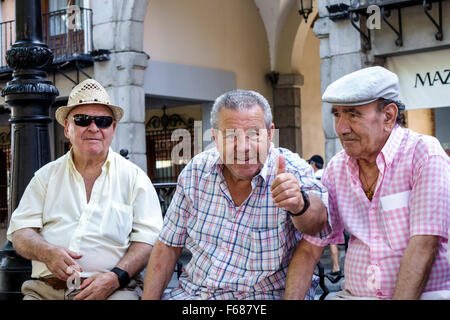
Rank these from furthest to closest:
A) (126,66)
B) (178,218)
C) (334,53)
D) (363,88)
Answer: (126,66)
(334,53)
(178,218)
(363,88)

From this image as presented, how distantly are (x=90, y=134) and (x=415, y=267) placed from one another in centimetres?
191

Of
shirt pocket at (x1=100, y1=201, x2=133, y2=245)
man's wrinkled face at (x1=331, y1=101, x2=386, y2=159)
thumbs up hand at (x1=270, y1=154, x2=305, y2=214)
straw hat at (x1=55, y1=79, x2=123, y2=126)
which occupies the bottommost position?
shirt pocket at (x1=100, y1=201, x2=133, y2=245)

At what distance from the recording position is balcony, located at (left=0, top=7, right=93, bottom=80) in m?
14.0

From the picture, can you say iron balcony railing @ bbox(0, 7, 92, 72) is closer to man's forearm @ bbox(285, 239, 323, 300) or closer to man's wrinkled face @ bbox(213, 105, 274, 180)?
man's wrinkled face @ bbox(213, 105, 274, 180)

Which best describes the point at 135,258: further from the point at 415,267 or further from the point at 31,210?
the point at 415,267

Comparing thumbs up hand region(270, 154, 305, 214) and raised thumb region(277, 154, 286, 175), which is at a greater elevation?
raised thumb region(277, 154, 286, 175)

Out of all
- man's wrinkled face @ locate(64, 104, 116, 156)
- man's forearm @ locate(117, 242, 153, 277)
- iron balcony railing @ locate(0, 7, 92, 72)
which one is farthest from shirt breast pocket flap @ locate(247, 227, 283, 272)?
iron balcony railing @ locate(0, 7, 92, 72)

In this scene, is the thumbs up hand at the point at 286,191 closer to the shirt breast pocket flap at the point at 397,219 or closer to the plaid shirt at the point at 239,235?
the plaid shirt at the point at 239,235

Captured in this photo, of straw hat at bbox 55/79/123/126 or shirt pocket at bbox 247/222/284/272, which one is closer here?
shirt pocket at bbox 247/222/284/272

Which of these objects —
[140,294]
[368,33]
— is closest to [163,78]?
[368,33]

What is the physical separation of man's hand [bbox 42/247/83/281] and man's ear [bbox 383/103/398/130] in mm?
1676

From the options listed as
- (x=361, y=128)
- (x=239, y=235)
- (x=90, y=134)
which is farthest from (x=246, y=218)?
(x=90, y=134)

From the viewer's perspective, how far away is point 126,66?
1327 cm
